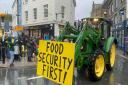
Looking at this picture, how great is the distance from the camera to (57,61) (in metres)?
6.46

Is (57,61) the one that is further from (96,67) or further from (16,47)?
(16,47)

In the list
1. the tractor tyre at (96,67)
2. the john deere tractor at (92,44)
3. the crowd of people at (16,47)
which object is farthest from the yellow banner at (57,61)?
the crowd of people at (16,47)

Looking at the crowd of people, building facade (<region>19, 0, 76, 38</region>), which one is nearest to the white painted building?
building facade (<region>19, 0, 76, 38</region>)

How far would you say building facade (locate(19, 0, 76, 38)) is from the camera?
41.2 metres

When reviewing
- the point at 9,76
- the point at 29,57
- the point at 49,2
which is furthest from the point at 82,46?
the point at 49,2

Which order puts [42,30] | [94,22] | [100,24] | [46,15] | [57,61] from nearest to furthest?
[57,61] → [94,22] → [100,24] → [46,15] → [42,30]

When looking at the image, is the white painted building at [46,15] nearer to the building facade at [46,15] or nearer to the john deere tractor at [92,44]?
the building facade at [46,15]

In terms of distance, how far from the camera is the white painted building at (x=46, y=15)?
41.2 meters

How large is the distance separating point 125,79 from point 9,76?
4.97m

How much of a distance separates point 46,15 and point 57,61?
36132mm

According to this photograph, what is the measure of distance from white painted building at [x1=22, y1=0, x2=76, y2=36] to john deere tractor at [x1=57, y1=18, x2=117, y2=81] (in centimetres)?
2582

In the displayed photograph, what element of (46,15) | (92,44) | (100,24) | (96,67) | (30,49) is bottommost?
(96,67)

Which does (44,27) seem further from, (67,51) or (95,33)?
(67,51)

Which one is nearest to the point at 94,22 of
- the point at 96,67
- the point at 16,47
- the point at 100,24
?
the point at 100,24
